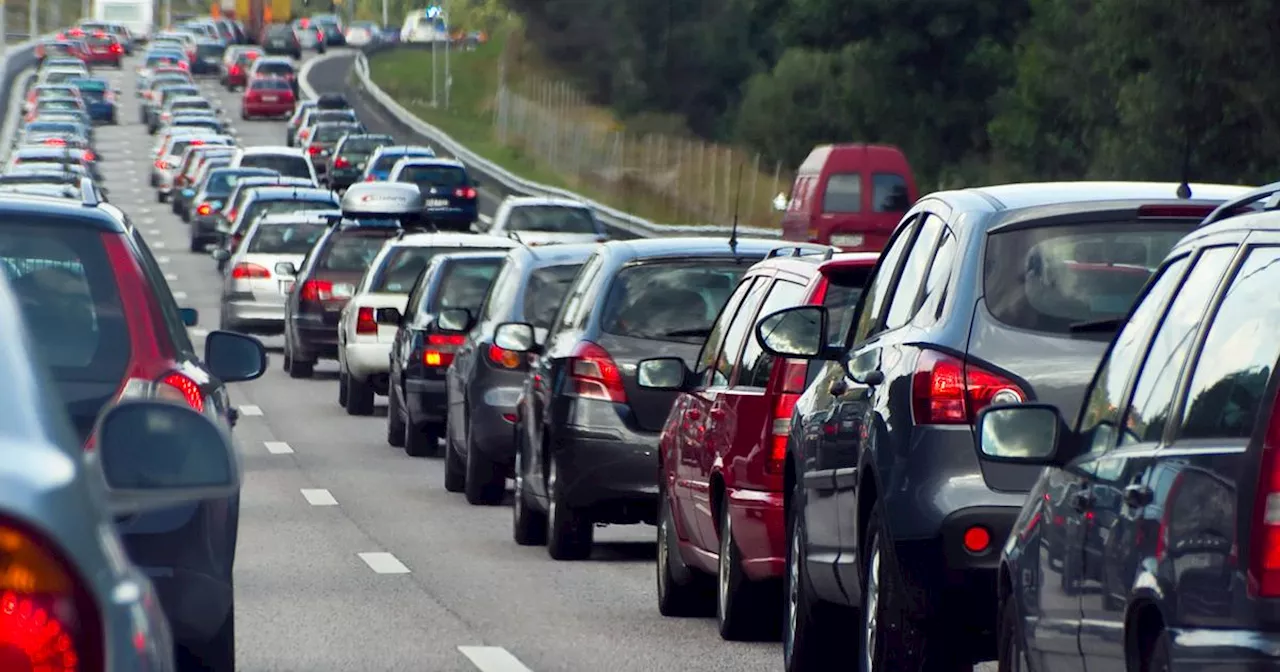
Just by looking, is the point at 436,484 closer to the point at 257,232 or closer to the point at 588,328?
the point at 588,328

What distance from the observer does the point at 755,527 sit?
36.0ft

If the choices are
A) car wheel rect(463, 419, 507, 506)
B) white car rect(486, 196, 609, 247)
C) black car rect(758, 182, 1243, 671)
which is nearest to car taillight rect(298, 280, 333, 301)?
white car rect(486, 196, 609, 247)

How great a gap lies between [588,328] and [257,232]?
22.8 metres

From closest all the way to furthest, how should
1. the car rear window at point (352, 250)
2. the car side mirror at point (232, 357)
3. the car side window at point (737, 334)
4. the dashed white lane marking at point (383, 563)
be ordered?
the car side mirror at point (232, 357) < the car side window at point (737, 334) < the dashed white lane marking at point (383, 563) < the car rear window at point (352, 250)

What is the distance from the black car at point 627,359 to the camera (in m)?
14.3

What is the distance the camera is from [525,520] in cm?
1567

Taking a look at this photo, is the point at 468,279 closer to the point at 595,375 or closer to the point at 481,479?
the point at 481,479

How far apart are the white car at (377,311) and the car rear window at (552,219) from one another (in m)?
14.0

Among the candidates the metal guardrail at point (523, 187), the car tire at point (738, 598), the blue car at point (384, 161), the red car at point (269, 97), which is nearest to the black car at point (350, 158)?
the metal guardrail at point (523, 187)

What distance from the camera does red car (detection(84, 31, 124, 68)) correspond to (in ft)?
475

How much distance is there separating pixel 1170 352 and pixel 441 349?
15826mm

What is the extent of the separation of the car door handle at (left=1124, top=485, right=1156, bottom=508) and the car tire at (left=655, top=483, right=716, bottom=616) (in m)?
6.46

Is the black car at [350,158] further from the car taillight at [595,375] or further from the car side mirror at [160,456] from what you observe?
the car side mirror at [160,456]

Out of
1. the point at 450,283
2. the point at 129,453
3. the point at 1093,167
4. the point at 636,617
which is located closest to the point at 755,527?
the point at 636,617
